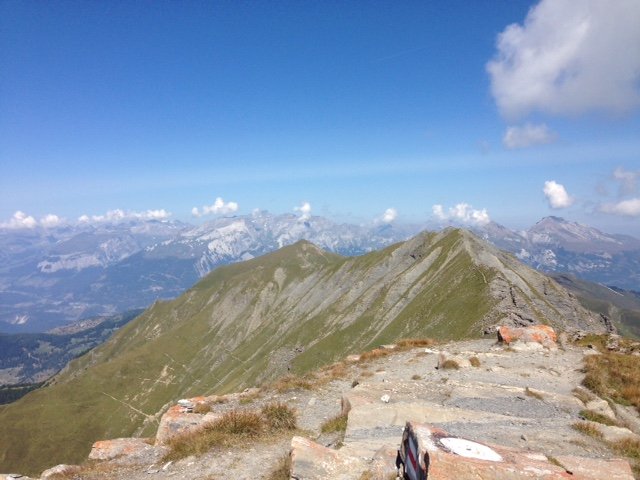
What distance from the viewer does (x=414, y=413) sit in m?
18.2

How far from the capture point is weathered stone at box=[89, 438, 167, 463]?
56.5ft

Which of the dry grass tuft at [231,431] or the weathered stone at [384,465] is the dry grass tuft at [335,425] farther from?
the weathered stone at [384,465]

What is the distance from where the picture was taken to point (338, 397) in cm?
2472

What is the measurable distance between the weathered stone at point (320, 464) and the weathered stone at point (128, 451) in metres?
7.91

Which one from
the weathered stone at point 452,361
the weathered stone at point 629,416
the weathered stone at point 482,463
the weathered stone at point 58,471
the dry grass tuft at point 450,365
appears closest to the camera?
the weathered stone at point 482,463

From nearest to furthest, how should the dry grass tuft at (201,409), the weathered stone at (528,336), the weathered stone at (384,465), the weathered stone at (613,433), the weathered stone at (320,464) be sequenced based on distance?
the weathered stone at (384,465), the weathered stone at (320,464), the weathered stone at (613,433), the dry grass tuft at (201,409), the weathered stone at (528,336)

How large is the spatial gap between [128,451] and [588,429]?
20.8m

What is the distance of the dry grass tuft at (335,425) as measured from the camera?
18.0 m

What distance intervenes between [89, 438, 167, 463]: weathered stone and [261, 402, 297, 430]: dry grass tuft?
15.6 feet

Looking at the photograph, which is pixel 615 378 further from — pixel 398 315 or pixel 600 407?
pixel 398 315

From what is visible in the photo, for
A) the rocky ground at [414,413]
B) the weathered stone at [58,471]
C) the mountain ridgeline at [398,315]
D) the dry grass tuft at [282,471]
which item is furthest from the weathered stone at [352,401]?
the mountain ridgeline at [398,315]

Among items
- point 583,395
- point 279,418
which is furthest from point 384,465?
point 583,395

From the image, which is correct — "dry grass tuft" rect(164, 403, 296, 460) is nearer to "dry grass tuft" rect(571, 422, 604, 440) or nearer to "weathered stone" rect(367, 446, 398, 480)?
"weathered stone" rect(367, 446, 398, 480)

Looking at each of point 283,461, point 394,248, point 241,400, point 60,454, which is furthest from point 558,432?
point 60,454
